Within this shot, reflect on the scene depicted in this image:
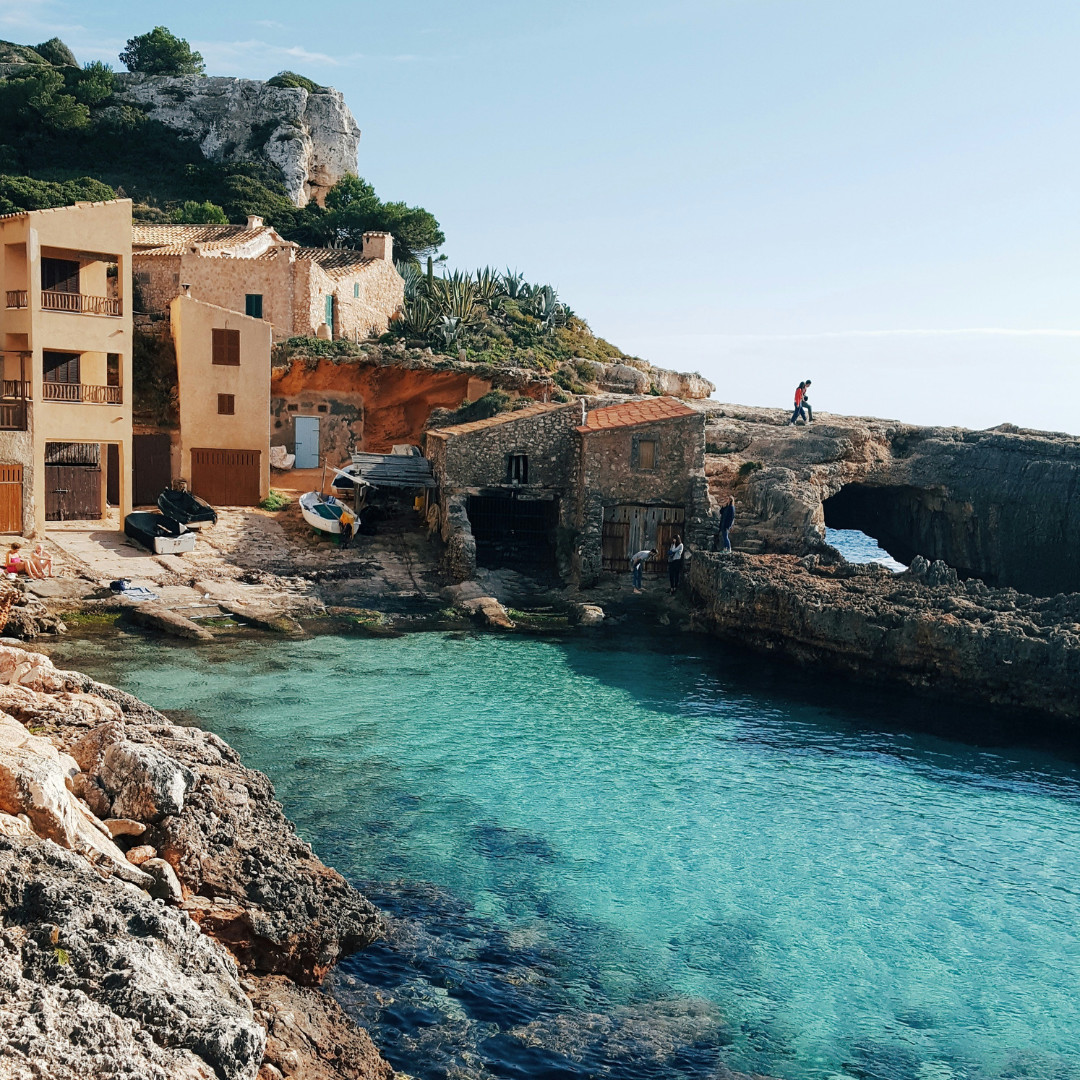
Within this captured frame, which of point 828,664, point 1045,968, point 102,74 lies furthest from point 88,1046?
point 102,74

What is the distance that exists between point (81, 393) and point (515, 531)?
1377cm

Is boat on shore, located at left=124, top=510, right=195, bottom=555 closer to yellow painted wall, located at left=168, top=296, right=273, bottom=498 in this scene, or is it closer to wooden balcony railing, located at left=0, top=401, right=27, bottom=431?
wooden balcony railing, located at left=0, top=401, right=27, bottom=431

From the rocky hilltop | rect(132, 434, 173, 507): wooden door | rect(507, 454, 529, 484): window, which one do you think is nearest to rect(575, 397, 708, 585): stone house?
rect(507, 454, 529, 484): window

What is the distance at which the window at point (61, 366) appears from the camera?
32438 millimetres

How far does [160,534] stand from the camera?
100 feet

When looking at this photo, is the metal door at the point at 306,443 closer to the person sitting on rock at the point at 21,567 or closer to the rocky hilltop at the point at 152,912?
the person sitting on rock at the point at 21,567

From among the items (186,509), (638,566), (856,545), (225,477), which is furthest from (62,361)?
(856,545)

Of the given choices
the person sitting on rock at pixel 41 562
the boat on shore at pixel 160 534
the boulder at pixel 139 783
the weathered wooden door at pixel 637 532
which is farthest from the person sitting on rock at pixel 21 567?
the boulder at pixel 139 783

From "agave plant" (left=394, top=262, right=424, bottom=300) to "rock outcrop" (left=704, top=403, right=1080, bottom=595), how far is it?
18.9m

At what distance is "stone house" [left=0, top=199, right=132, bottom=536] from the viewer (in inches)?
1204

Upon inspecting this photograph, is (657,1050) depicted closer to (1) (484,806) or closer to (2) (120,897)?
(2) (120,897)

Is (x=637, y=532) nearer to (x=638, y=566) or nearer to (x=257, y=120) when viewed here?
(x=638, y=566)

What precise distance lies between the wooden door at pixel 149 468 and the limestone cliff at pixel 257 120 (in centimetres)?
4011

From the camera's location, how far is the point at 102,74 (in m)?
72.5
